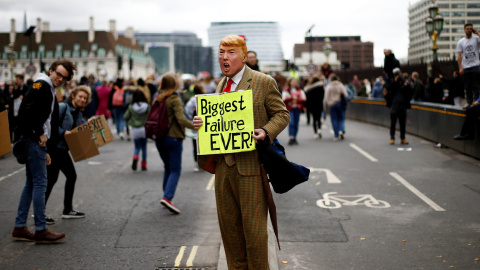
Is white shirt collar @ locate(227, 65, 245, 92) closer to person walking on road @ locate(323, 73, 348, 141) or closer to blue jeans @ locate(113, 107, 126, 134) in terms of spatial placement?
person walking on road @ locate(323, 73, 348, 141)

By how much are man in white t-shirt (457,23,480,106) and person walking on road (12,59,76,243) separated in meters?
9.32

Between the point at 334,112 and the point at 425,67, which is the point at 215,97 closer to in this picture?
the point at 334,112

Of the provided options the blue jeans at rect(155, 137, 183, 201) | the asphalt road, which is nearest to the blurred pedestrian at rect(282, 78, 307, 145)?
the asphalt road

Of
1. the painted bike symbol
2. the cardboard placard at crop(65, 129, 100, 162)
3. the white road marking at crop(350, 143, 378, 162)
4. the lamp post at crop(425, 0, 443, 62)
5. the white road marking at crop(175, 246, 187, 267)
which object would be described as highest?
the lamp post at crop(425, 0, 443, 62)

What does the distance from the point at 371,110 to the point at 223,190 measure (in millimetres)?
20423

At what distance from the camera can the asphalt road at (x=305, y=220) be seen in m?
5.64

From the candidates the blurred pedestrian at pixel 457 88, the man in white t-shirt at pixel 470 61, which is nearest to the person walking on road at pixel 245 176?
the man in white t-shirt at pixel 470 61

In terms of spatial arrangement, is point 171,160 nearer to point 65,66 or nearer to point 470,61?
point 65,66

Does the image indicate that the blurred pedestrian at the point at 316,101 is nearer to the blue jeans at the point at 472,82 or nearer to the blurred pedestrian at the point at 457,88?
the blurred pedestrian at the point at 457,88

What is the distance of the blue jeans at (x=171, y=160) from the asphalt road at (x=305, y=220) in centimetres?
35

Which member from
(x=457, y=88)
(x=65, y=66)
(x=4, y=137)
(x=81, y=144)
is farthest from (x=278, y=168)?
(x=457, y=88)

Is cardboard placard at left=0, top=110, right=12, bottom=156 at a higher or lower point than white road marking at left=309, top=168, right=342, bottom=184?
higher

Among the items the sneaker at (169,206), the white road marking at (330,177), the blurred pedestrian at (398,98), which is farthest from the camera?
the blurred pedestrian at (398,98)

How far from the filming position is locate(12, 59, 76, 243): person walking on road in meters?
6.20
